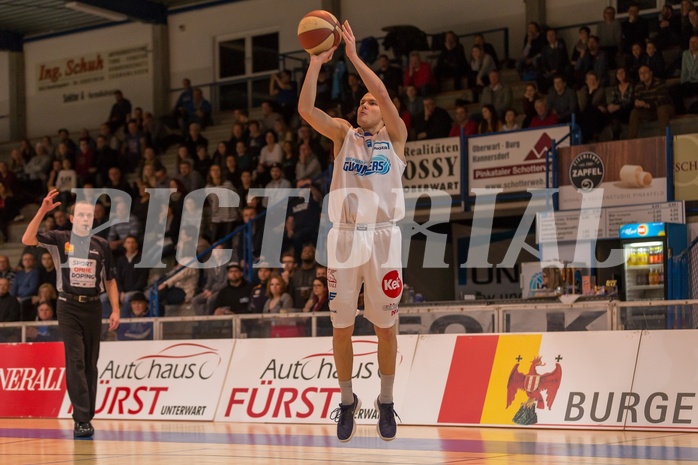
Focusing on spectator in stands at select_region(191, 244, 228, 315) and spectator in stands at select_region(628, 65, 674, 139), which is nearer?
spectator in stands at select_region(191, 244, 228, 315)

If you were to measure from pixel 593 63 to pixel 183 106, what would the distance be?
36.6ft

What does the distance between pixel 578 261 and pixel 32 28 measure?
64.1 feet

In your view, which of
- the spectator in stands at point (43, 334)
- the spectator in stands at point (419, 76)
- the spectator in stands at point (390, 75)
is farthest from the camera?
the spectator in stands at point (419, 76)

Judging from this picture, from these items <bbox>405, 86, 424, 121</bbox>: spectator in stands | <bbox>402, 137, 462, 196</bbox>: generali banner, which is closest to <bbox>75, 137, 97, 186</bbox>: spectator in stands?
<bbox>405, 86, 424, 121</bbox>: spectator in stands

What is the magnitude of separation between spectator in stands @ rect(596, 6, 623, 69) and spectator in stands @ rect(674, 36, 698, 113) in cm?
225

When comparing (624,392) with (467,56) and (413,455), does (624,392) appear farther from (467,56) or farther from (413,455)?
(467,56)

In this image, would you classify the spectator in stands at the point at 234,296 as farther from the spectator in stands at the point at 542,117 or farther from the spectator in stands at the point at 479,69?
the spectator in stands at the point at 479,69

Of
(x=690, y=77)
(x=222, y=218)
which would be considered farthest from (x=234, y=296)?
(x=690, y=77)

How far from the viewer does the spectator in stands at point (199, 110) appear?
2647cm

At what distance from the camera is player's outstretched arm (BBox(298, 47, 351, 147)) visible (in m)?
8.06

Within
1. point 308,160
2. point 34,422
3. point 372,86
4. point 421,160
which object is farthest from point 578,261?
point 372,86

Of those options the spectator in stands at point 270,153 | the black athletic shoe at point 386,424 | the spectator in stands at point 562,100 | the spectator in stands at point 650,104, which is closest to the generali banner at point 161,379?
the black athletic shoe at point 386,424

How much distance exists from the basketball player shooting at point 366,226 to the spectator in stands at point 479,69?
13.7m

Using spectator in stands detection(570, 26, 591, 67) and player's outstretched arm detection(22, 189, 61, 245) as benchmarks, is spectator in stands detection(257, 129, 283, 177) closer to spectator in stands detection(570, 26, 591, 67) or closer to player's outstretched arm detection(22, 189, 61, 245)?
spectator in stands detection(570, 26, 591, 67)
